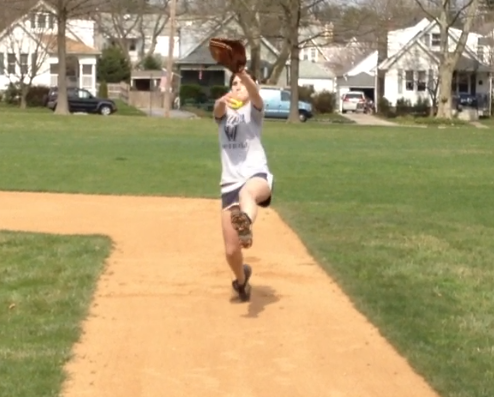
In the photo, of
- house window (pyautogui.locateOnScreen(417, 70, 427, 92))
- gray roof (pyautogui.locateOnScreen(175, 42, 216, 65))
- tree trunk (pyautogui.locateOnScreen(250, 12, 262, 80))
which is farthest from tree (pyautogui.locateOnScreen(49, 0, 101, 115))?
house window (pyautogui.locateOnScreen(417, 70, 427, 92))

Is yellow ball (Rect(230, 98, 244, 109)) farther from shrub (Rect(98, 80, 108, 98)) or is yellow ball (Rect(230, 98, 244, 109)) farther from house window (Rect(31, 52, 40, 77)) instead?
shrub (Rect(98, 80, 108, 98))

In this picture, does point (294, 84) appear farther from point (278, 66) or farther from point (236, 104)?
point (236, 104)

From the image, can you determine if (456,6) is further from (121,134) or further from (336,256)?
(336,256)

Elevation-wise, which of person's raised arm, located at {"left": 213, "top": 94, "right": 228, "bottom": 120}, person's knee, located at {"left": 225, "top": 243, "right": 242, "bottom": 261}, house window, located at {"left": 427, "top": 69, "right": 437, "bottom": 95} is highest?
house window, located at {"left": 427, "top": 69, "right": 437, "bottom": 95}

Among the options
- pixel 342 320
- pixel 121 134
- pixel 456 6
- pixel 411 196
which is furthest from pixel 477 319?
pixel 456 6

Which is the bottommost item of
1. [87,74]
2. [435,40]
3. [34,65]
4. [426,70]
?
[87,74]

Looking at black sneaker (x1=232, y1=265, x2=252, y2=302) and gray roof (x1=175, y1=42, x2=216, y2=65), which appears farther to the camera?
gray roof (x1=175, y1=42, x2=216, y2=65)

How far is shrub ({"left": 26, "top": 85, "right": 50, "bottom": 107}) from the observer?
66188 mm

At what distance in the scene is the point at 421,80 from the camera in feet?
250

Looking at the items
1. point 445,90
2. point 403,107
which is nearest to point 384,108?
point 403,107

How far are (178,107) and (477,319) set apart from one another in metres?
63.3

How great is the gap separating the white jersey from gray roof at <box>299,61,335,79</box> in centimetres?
8968

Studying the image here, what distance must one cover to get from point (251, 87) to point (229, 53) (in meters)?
0.30

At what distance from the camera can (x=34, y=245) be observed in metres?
11.9
